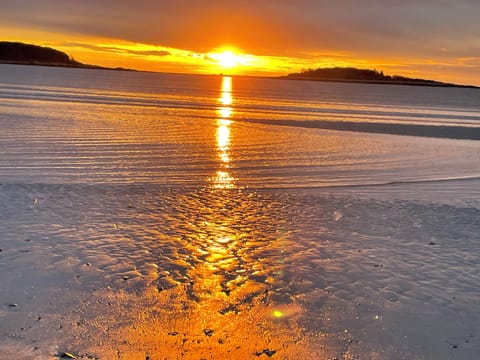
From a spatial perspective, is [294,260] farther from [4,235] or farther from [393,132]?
[393,132]

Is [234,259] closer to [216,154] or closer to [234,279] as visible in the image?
[234,279]

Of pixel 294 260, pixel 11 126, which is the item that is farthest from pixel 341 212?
pixel 11 126

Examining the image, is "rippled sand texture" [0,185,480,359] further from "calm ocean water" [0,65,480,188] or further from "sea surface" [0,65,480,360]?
"calm ocean water" [0,65,480,188]

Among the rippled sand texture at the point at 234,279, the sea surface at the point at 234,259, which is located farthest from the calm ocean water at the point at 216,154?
the rippled sand texture at the point at 234,279

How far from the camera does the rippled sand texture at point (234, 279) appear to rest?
5.07m

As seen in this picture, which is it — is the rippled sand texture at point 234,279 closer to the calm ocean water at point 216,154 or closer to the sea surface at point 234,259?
the sea surface at point 234,259

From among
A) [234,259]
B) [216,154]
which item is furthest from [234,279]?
[216,154]

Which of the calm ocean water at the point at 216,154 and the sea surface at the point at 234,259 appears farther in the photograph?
the calm ocean water at the point at 216,154

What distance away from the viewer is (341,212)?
10383mm

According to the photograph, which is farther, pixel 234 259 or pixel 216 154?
pixel 216 154

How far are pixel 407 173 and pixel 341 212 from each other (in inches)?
239

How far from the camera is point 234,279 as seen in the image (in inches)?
262

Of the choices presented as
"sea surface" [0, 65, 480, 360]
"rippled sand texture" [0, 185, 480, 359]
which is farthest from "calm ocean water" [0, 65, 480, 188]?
"rippled sand texture" [0, 185, 480, 359]

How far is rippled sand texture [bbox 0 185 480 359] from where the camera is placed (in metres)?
5.07
